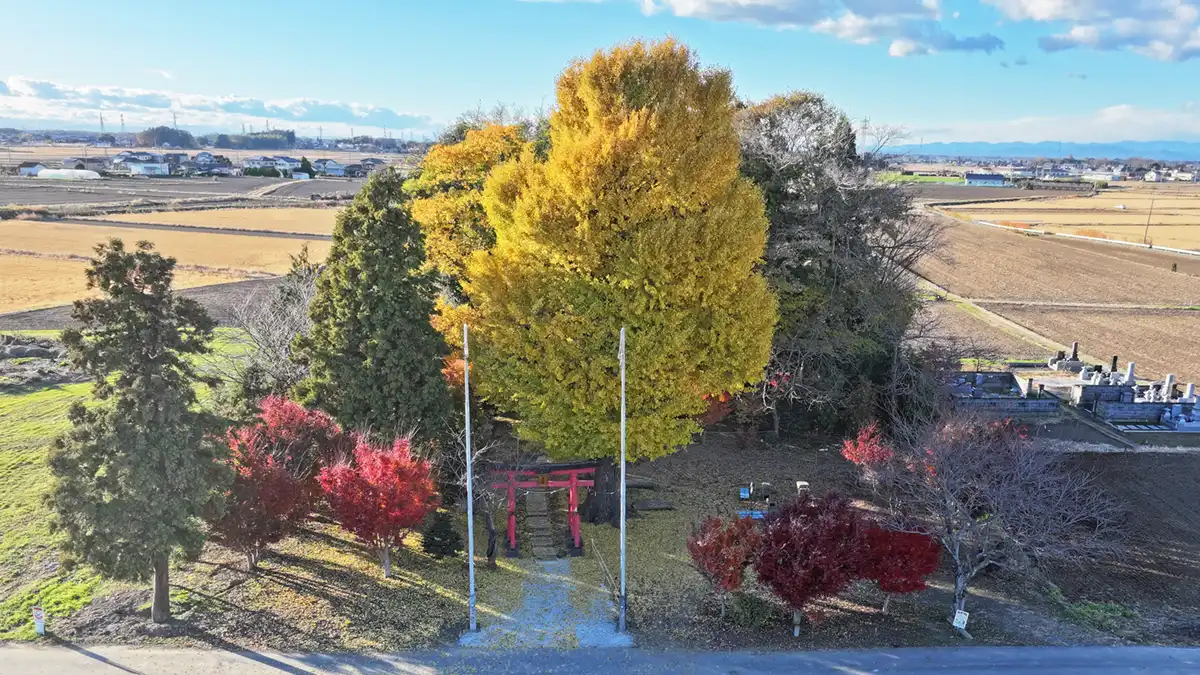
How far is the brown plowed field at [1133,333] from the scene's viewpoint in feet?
120

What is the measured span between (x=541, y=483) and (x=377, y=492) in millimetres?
4263

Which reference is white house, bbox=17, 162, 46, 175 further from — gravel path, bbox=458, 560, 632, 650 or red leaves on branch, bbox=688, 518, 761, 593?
red leaves on branch, bbox=688, 518, 761, 593

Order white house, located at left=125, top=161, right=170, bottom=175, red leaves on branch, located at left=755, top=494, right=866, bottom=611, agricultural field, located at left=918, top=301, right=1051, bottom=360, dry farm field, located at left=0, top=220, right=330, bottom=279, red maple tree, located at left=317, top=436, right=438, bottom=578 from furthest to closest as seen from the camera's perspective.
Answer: white house, located at left=125, top=161, right=170, bottom=175
dry farm field, located at left=0, top=220, right=330, bottom=279
agricultural field, located at left=918, top=301, right=1051, bottom=360
red maple tree, located at left=317, top=436, right=438, bottom=578
red leaves on branch, located at left=755, top=494, right=866, bottom=611

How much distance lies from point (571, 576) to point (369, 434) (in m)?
6.50

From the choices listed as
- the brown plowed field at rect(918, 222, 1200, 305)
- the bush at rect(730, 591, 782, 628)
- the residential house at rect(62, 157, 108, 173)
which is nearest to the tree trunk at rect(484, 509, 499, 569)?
the bush at rect(730, 591, 782, 628)

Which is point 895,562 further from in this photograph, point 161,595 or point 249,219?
point 249,219

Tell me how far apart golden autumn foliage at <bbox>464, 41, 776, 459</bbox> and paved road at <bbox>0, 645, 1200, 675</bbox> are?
17.8 feet

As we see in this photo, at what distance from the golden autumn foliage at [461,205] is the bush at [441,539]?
347 inches

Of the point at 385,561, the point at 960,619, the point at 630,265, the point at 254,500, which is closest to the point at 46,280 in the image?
the point at 254,500

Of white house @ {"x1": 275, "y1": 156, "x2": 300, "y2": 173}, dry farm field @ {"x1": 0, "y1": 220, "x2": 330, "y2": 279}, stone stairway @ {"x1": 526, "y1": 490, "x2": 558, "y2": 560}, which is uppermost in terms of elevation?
white house @ {"x1": 275, "y1": 156, "x2": 300, "y2": 173}

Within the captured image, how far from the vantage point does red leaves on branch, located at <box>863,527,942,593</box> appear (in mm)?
15133

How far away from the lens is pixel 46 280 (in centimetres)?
4997

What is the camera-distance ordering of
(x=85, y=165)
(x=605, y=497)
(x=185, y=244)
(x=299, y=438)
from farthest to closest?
(x=85, y=165), (x=185, y=244), (x=605, y=497), (x=299, y=438)

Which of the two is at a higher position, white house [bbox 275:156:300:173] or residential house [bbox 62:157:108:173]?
white house [bbox 275:156:300:173]
